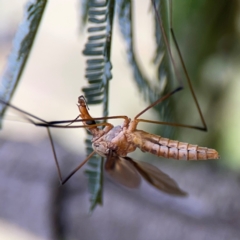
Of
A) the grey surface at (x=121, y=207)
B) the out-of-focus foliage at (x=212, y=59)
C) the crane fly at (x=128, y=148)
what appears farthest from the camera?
the grey surface at (x=121, y=207)

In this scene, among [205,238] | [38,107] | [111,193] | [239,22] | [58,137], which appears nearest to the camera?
[239,22]

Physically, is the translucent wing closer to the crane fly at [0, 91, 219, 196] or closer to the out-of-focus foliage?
the crane fly at [0, 91, 219, 196]

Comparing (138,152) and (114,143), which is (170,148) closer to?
(114,143)

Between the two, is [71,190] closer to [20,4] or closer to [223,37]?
[223,37]

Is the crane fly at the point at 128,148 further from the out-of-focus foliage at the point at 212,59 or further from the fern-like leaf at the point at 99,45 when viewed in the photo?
the out-of-focus foliage at the point at 212,59

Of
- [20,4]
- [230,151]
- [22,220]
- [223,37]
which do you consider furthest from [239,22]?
[20,4]

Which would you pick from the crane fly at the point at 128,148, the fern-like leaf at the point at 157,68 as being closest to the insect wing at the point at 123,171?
the crane fly at the point at 128,148

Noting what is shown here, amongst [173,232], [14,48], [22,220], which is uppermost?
[14,48]

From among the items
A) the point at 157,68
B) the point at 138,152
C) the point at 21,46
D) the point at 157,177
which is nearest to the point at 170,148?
the point at 157,177
